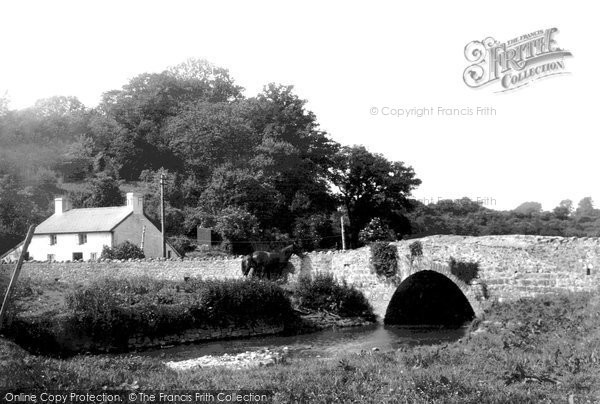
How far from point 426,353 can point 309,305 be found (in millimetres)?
16411

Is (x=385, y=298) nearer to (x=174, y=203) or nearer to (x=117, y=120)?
(x=174, y=203)

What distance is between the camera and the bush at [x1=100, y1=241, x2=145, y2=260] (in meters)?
42.2

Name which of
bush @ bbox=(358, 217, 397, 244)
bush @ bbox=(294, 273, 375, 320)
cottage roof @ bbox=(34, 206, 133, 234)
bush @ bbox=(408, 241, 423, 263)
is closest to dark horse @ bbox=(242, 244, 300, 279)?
bush @ bbox=(294, 273, 375, 320)

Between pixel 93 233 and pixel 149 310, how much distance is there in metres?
21.0

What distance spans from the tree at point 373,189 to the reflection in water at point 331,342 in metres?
25.7

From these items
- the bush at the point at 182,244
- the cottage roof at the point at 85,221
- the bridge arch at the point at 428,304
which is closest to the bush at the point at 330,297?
the bridge arch at the point at 428,304

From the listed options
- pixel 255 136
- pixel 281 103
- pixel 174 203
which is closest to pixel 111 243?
pixel 174 203

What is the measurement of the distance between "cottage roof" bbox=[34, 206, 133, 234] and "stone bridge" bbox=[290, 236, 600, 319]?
21.2 m

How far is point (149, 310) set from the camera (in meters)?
26.4

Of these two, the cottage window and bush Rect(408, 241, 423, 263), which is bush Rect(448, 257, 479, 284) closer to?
bush Rect(408, 241, 423, 263)

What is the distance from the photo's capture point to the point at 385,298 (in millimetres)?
29828

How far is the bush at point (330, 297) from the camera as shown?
100 feet

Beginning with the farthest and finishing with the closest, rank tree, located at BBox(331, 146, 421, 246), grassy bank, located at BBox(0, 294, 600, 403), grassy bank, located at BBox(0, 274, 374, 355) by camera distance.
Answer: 1. tree, located at BBox(331, 146, 421, 246)
2. grassy bank, located at BBox(0, 274, 374, 355)
3. grassy bank, located at BBox(0, 294, 600, 403)

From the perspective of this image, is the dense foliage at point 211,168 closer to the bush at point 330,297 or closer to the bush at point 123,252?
the bush at point 123,252
